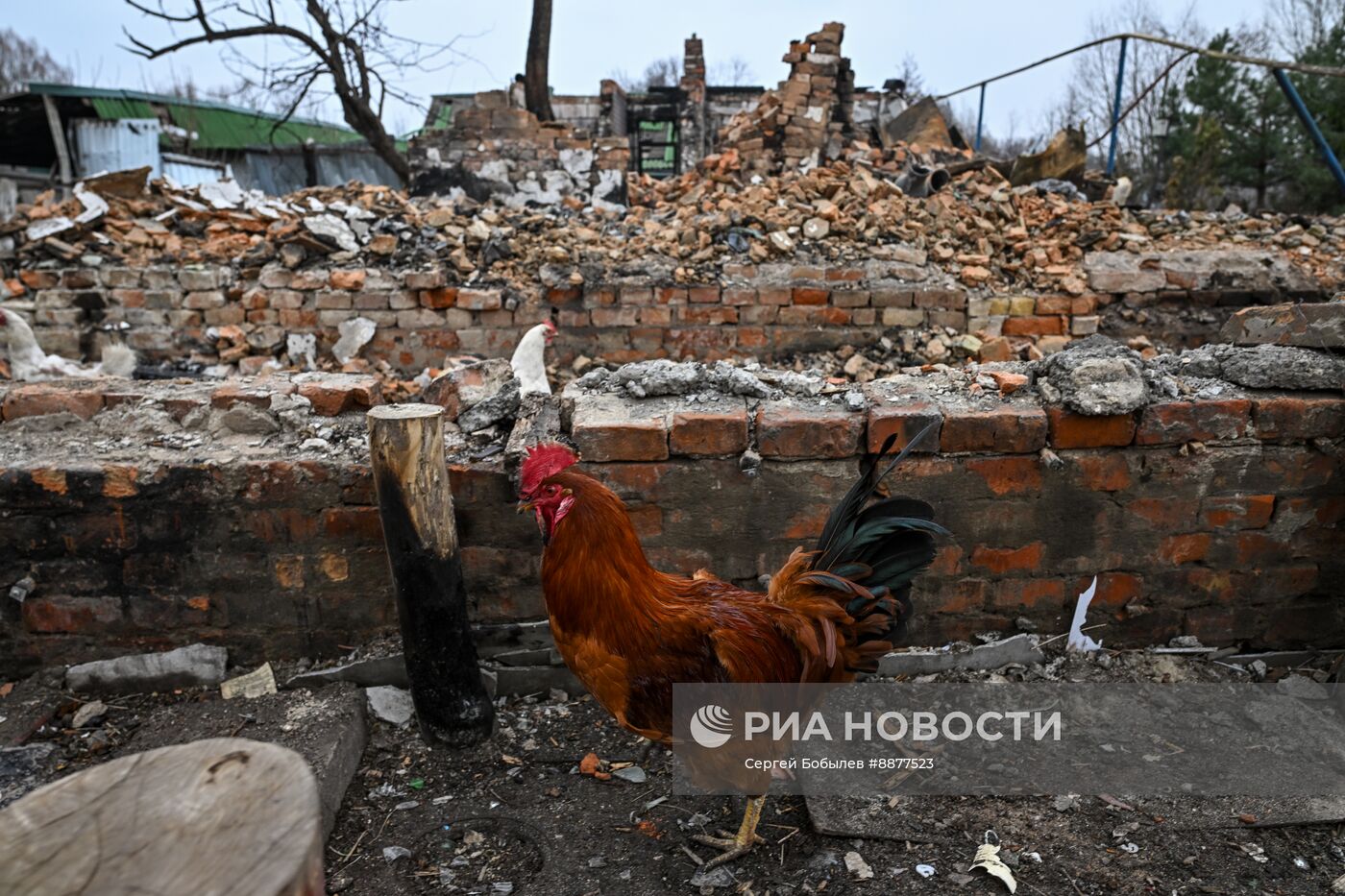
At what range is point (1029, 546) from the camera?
260 centimetres

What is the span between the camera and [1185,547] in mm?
2605

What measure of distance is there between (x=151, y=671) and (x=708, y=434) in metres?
2.06

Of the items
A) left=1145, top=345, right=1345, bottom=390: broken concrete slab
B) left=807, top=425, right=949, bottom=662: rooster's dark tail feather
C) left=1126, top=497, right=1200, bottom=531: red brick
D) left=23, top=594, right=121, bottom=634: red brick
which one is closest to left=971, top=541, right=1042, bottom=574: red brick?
left=1126, top=497, right=1200, bottom=531: red brick

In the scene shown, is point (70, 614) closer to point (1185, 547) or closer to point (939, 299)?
point (1185, 547)

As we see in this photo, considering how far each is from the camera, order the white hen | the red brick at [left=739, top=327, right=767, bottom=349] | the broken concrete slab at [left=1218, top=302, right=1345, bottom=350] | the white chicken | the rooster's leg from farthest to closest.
→ the red brick at [left=739, top=327, right=767, bottom=349], the white chicken, the white hen, the broken concrete slab at [left=1218, top=302, right=1345, bottom=350], the rooster's leg

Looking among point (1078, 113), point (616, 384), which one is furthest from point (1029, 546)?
point (1078, 113)

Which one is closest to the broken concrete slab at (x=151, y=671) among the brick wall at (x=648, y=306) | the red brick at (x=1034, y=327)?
the brick wall at (x=648, y=306)

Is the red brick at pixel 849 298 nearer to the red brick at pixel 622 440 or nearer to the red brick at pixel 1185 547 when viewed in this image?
the red brick at pixel 1185 547

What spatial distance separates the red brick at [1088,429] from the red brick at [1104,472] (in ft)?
0.15

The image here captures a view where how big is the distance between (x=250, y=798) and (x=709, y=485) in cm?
174

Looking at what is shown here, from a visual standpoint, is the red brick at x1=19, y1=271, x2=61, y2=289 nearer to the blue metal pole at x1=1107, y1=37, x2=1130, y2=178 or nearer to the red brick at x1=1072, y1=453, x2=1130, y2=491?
the red brick at x1=1072, y1=453, x2=1130, y2=491

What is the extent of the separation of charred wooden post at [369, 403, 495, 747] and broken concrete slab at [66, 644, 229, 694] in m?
0.79

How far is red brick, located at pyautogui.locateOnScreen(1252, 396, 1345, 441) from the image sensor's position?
2486 mm

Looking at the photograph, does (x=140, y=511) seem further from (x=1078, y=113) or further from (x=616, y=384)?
(x=1078, y=113)
